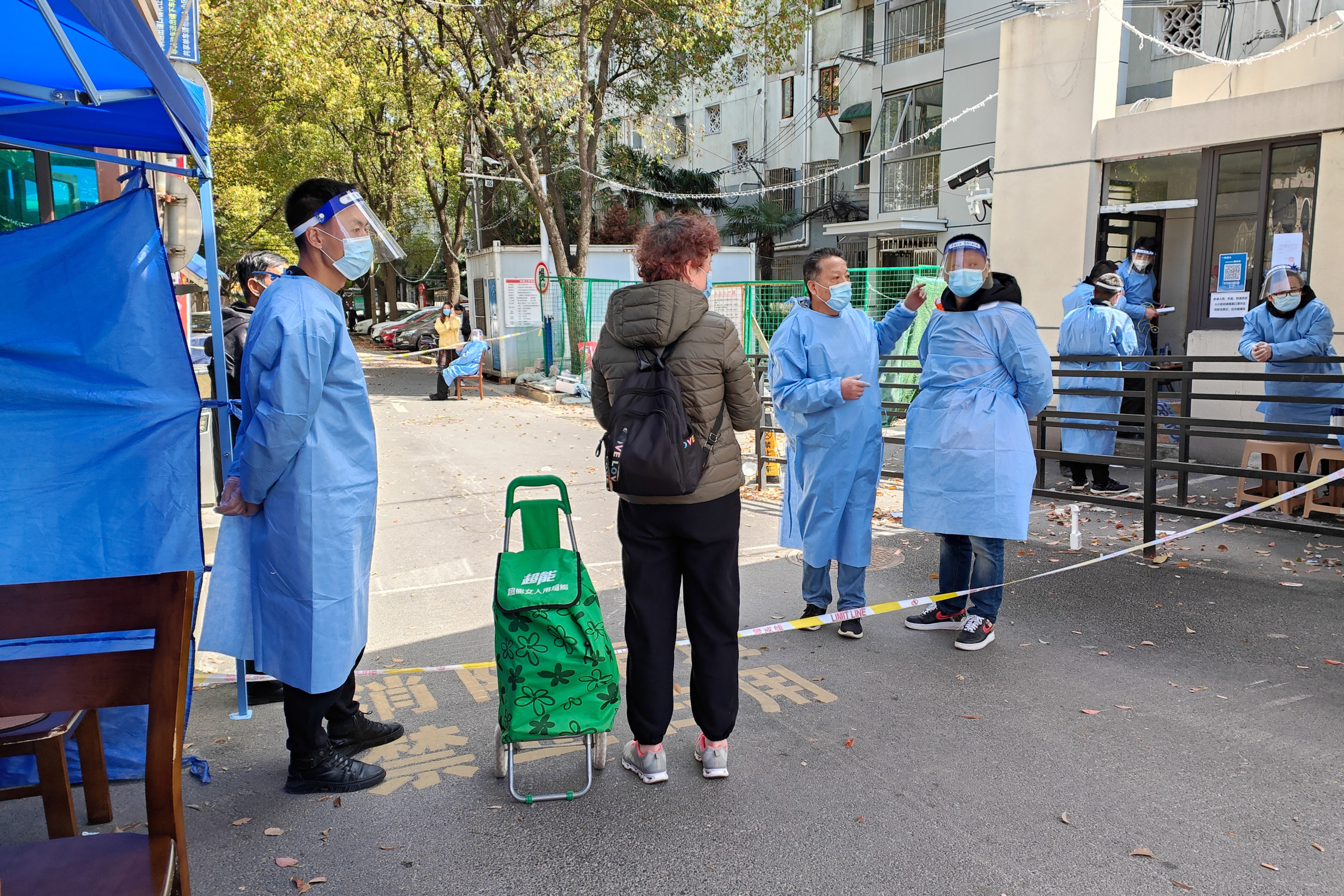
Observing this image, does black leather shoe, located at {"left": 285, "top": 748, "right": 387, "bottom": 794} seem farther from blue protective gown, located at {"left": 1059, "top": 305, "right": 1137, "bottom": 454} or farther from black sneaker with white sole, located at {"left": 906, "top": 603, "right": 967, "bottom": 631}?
blue protective gown, located at {"left": 1059, "top": 305, "right": 1137, "bottom": 454}

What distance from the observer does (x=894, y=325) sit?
16.9 feet

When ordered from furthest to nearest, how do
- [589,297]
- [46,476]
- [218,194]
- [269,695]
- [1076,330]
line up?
[218,194]
[589,297]
[1076,330]
[269,695]
[46,476]

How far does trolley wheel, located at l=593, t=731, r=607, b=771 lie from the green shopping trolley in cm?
7

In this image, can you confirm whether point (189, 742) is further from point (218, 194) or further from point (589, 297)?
point (218, 194)

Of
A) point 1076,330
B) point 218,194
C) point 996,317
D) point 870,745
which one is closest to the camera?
point 870,745

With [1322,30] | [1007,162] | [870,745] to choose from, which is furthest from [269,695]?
[1322,30]

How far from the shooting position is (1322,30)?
901 centimetres

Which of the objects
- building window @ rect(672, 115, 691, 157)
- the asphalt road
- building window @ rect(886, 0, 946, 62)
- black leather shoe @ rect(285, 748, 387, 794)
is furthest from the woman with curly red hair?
building window @ rect(672, 115, 691, 157)

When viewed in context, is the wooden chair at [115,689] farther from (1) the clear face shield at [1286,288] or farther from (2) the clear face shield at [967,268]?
(1) the clear face shield at [1286,288]

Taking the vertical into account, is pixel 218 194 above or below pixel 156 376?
above

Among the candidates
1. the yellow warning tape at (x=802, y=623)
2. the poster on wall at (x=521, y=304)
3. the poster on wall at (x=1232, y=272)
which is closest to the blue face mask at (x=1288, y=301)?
the poster on wall at (x=1232, y=272)

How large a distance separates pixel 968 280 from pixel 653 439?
7.35ft

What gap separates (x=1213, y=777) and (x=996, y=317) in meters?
2.18

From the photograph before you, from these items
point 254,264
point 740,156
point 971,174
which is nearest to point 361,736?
point 254,264
